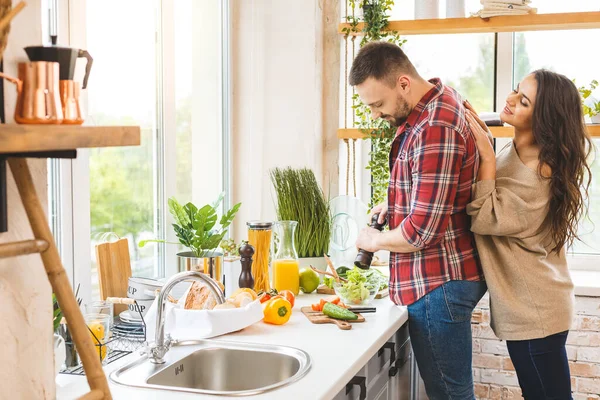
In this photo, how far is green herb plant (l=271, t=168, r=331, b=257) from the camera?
10.3 feet

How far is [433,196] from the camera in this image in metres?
2.19

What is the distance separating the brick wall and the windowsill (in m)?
0.03

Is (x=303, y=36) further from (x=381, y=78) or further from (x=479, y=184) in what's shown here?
(x=479, y=184)

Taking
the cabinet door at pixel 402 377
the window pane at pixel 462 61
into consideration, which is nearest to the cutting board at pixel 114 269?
the cabinet door at pixel 402 377

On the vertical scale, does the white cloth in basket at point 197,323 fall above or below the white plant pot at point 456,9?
below

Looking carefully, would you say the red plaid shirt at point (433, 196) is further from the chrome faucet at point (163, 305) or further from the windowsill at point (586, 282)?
the windowsill at point (586, 282)

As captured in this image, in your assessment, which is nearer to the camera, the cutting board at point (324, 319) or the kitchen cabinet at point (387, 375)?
the kitchen cabinet at point (387, 375)

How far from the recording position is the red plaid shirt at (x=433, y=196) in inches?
86.3

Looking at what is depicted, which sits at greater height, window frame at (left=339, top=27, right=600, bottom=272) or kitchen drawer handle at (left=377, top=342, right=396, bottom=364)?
window frame at (left=339, top=27, right=600, bottom=272)

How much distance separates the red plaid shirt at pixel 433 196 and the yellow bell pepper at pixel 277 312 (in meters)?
0.36

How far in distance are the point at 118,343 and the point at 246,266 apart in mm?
630

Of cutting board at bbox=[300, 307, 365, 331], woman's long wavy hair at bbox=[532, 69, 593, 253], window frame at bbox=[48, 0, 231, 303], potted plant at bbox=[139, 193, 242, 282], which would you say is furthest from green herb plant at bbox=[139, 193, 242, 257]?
woman's long wavy hair at bbox=[532, 69, 593, 253]

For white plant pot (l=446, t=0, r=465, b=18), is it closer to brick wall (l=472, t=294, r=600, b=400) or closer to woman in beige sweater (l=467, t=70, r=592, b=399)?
woman in beige sweater (l=467, t=70, r=592, b=399)

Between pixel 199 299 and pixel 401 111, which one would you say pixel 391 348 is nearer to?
pixel 199 299
